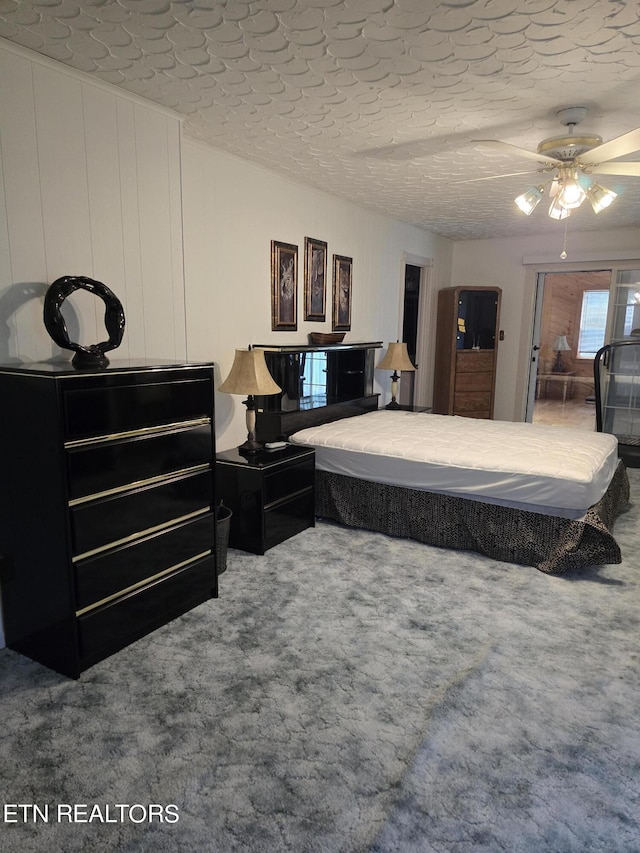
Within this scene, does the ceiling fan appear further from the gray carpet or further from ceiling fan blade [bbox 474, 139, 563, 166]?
the gray carpet

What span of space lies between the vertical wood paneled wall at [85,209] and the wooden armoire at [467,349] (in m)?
4.06

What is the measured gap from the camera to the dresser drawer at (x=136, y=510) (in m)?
2.06

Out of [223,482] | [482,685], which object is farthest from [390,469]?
[482,685]

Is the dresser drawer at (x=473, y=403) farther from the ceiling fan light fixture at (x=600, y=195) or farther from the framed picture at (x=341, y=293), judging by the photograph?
the ceiling fan light fixture at (x=600, y=195)

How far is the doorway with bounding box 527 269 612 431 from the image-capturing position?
9320 mm

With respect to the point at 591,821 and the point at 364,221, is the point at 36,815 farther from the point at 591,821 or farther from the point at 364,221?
the point at 364,221

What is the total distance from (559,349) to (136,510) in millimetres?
8925

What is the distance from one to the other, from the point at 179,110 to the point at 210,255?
85 centimetres

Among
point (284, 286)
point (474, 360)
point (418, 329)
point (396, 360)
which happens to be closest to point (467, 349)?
point (474, 360)

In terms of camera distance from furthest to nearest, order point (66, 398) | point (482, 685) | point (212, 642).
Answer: point (212, 642), point (482, 685), point (66, 398)

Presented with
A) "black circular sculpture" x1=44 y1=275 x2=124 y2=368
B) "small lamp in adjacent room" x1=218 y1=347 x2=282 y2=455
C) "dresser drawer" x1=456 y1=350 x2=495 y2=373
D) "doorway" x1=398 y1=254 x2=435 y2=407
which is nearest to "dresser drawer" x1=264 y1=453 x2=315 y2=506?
"small lamp in adjacent room" x1=218 y1=347 x2=282 y2=455

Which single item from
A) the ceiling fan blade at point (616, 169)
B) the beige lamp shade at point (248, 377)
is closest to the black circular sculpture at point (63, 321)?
the beige lamp shade at point (248, 377)

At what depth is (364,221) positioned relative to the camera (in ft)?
16.5

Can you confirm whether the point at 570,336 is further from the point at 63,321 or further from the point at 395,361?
the point at 63,321
